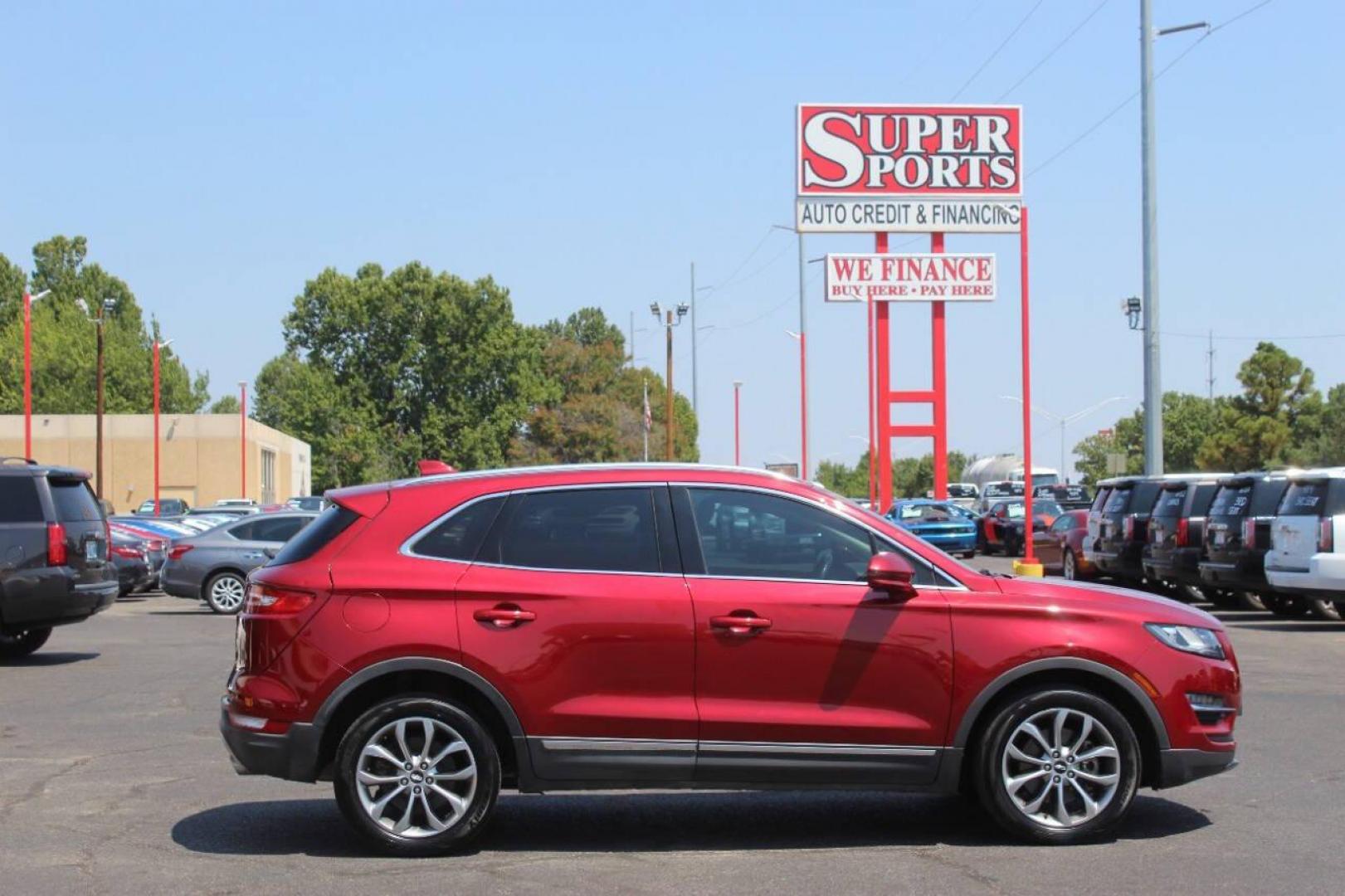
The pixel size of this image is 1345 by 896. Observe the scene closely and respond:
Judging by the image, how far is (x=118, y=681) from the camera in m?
15.6

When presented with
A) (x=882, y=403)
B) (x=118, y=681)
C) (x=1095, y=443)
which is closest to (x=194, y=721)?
(x=118, y=681)

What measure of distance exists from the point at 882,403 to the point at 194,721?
40168 mm

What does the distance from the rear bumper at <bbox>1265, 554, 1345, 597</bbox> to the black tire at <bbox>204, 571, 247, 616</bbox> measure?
48.4 ft

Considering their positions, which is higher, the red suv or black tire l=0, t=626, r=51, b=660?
the red suv

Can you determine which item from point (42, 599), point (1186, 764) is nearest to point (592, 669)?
point (1186, 764)

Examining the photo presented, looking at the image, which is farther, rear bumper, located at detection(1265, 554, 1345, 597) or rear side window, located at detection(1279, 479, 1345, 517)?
rear side window, located at detection(1279, 479, 1345, 517)

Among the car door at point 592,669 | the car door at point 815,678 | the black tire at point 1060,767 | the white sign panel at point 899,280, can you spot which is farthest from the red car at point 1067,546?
the car door at point 592,669

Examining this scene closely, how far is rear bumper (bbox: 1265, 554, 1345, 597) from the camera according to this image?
19.5 metres

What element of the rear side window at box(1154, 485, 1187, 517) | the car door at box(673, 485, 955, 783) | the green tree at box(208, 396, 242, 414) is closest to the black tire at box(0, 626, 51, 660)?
the car door at box(673, 485, 955, 783)

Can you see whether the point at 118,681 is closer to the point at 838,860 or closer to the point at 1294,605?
the point at 838,860

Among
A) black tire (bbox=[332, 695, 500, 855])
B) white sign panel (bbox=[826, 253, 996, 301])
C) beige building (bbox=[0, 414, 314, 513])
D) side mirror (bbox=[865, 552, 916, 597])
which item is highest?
white sign panel (bbox=[826, 253, 996, 301])

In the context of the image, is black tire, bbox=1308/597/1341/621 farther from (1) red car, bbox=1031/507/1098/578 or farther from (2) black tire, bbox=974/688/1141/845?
(2) black tire, bbox=974/688/1141/845

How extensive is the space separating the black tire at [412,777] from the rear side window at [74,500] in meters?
10.6

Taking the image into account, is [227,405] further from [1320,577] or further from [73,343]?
[1320,577]
